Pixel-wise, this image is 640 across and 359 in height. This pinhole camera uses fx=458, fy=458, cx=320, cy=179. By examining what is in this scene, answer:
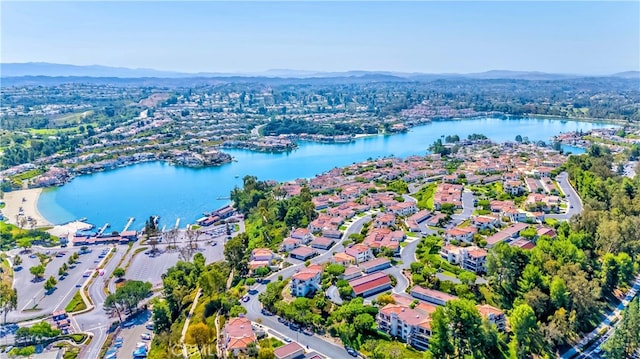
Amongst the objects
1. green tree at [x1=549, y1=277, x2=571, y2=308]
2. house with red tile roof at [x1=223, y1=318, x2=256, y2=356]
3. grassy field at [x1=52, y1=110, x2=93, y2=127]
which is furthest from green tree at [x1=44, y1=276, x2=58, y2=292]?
grassy field at [x1=52, y1=110, x2=93, y2=127]

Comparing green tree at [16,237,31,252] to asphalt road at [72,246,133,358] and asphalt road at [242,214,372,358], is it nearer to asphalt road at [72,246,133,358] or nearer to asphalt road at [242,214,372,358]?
asphalt road at [72,246,133,358]

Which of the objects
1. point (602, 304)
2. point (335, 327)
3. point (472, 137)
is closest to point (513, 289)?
point (602, 304)

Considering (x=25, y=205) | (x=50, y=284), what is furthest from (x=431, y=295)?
(x=25, y=205)

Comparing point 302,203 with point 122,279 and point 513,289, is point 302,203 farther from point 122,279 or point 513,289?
point 513,289

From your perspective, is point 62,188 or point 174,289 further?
point 62,188

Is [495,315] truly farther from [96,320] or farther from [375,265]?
[96,320]
